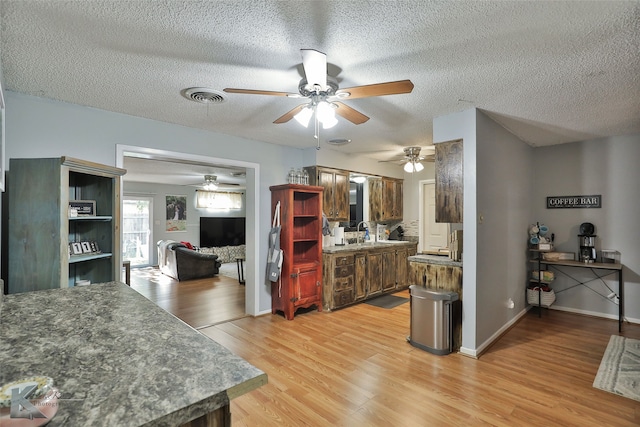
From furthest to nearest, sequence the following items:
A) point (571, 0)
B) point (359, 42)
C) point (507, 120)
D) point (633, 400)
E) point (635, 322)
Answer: point (635, 322) → point (507, 120) → point (633, 400) → point (359, 42) → point (571, 0)

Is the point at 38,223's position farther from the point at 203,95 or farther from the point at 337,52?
the point at 337,52

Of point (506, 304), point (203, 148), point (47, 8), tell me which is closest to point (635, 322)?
point (506, 304)

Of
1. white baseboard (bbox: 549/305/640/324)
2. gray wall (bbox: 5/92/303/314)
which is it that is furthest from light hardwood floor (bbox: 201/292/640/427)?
gray wall (bbox: 5/92/303/314)

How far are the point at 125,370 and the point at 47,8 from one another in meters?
1.77

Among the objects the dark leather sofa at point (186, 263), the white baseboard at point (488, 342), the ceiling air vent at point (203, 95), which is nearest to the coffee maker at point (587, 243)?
the white baseboard at point (488, 342)

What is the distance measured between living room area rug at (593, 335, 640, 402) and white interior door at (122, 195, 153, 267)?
9.22 meters

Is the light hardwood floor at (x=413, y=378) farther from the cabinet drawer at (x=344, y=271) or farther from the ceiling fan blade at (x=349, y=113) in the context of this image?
the ceiling fan blade at (x=349, y=113)

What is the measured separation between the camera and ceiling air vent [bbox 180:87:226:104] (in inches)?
102

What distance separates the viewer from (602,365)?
288 centimetres

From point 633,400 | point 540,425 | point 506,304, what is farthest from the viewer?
point 506,304

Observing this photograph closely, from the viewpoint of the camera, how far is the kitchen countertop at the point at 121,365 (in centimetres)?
75

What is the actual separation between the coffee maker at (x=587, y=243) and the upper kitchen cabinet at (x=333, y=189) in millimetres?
3218

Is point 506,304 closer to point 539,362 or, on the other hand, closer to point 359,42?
point 539,362

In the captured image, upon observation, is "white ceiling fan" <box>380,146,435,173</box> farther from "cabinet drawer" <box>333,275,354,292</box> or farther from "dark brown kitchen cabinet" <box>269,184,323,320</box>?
"cabinet drawer" <box>333,275,354,292</box>
